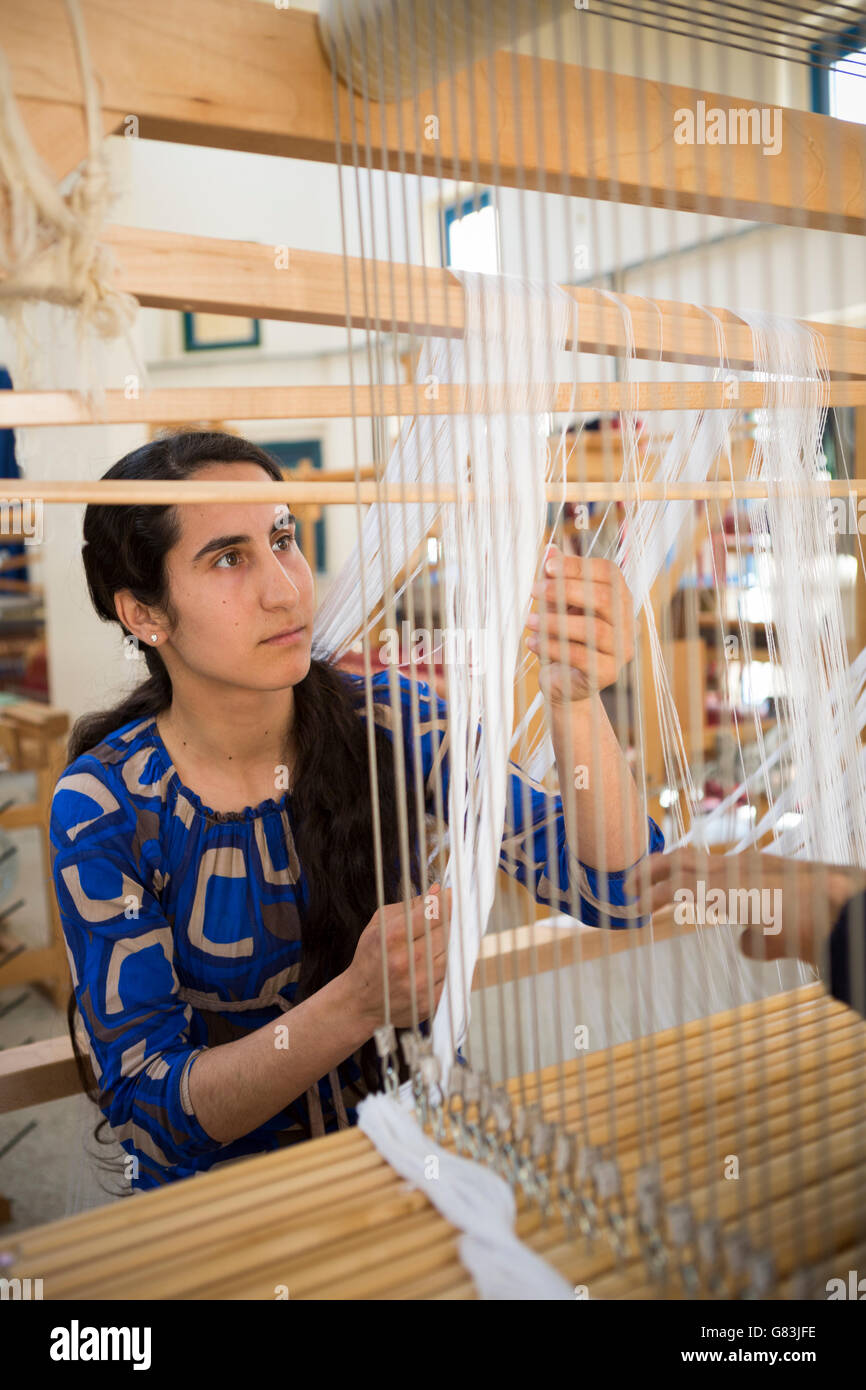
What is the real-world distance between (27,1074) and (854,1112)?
47.3 inches

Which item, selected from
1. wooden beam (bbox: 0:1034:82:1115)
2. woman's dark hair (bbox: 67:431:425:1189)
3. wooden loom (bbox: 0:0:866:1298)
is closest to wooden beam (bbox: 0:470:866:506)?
wooden loom (bbox: 0:0:866:1298)

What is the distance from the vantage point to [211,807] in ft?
4.59

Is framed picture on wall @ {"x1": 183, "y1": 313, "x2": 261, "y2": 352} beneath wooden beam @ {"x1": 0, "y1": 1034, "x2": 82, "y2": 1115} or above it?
above

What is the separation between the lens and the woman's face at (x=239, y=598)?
133cm

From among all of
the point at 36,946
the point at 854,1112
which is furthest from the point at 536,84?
the point at 36,946

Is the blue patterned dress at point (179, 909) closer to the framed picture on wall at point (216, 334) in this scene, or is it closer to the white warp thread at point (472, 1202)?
the white warp thread at point (472, 1202)

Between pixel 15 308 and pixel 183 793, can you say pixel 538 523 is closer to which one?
pixel 15 308

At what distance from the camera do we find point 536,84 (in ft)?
2.50

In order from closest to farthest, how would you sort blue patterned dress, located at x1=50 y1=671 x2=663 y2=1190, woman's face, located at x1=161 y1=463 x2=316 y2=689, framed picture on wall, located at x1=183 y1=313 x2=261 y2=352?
blue patterned dress, located at x1=50 y1=671 x2=663 y2=1190 → woman's face, located at x1=161 y1=463 x2=316 y2=689 → framed picture on wall, located at x1=183 y1=313 x2=261 y2=352

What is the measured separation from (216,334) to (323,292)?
6639 mm

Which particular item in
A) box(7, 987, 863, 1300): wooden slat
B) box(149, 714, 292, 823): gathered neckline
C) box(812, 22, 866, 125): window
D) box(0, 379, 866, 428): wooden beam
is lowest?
box(7, 987, 863, 1300): wooden slat

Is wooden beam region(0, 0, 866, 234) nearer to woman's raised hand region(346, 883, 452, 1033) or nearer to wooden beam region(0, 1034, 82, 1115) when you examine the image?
woman's raised hand region(346, 883, 452, 1033)

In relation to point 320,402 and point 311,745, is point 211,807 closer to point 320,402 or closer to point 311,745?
point 311,745

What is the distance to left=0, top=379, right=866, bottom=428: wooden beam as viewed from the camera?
0.80 meters
